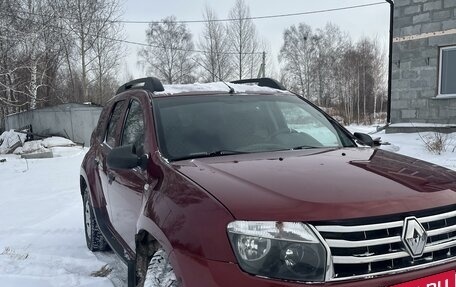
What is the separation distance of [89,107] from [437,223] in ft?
63.8

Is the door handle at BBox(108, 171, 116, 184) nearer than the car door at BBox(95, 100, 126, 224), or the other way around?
the door handle at BBox(108, 171, 116, 184)

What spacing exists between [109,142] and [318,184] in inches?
102

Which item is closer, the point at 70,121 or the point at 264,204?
the point at 264,204

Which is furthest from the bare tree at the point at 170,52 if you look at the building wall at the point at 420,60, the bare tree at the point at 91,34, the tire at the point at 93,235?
the tire at the point at 93,235

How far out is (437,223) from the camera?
2.04 m

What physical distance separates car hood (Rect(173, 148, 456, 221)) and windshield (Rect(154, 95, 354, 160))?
Result: 0.77ft

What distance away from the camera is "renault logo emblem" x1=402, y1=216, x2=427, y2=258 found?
1.89 meters

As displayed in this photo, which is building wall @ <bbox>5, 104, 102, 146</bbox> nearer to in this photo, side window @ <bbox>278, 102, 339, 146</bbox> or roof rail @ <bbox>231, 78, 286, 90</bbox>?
roof rail @ <bbox>231, 78, 286, 90</bbox>

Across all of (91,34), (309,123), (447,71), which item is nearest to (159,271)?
(309,123)

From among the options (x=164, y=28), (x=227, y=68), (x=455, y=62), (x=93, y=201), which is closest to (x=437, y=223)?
(x=93, y=201)

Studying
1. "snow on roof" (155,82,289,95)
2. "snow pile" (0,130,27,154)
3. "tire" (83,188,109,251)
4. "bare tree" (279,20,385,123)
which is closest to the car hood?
"snow on roof" (155,82,289,95)

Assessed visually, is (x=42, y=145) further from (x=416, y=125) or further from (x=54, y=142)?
(x=416, y=125)

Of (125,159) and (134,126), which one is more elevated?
(134,126)

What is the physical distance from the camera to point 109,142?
4.21 meters
